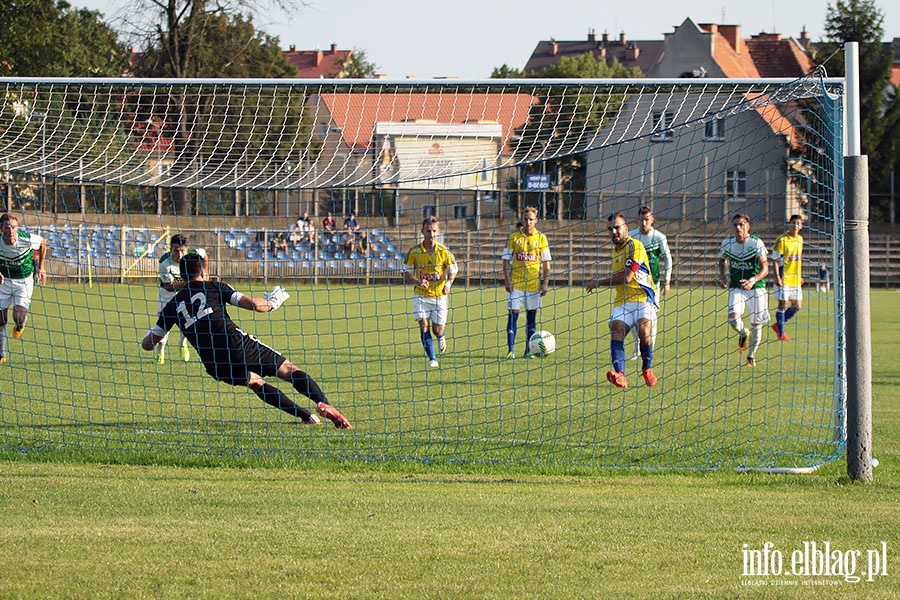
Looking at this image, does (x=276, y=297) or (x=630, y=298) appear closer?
(x=276, y=297)

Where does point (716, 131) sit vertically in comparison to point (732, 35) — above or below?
below

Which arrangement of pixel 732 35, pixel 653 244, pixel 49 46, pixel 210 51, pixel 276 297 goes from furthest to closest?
pixel 732 35 → pixel 49 46 → pixel 210 51 → pixel 653 244 → pixel 276 297

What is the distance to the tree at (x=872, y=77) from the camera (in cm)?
4294

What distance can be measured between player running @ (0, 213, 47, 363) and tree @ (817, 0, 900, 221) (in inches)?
1451

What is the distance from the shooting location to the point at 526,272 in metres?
13.3

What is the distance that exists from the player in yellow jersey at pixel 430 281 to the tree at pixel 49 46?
24.3 m

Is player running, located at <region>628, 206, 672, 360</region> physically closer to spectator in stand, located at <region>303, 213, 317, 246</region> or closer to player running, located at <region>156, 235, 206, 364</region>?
player running, located at <region>156, 235, 206, 364</region>

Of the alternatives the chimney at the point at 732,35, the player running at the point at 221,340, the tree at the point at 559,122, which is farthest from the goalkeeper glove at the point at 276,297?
the chimney at the point at 732,35

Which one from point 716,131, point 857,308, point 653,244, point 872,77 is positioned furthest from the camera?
point 872,77

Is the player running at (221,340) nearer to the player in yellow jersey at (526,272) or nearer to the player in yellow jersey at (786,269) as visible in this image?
the player in yellow jersey at (526,272)

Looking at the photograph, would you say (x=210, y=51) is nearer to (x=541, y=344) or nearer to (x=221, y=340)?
(x=541, y=344)

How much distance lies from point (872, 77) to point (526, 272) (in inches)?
1405

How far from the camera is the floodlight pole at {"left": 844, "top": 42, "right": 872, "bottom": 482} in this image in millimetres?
6277

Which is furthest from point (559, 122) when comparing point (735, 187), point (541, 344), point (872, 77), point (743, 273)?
point (872, 77)
